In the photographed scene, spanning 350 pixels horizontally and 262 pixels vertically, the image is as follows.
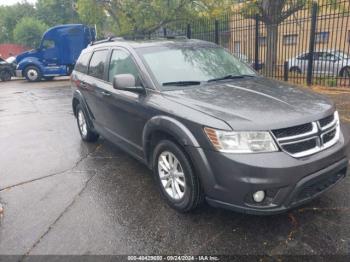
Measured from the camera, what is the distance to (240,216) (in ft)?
11.3

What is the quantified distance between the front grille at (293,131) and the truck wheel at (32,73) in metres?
19.1

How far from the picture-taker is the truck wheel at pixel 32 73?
1955cm

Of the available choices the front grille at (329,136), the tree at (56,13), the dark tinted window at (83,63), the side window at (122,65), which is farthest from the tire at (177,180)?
the tree at (56,13)

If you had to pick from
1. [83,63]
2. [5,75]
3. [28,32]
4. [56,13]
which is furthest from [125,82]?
[56,13]

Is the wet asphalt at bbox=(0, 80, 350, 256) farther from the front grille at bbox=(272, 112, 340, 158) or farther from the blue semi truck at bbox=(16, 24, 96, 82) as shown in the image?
the blue semi truck at bbox=(16, 24, 96, 82)

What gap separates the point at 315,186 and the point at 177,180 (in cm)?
132

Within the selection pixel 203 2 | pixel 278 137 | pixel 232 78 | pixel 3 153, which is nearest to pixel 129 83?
pixel 232 78

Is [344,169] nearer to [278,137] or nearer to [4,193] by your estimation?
[278,137]

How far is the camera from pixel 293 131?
2949 mm

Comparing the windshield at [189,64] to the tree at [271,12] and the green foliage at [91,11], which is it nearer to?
the tree at [271,12]

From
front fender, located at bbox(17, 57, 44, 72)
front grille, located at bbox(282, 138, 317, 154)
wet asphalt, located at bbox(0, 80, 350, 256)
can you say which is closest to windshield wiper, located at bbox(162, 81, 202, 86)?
wet asphalt, located at bbox(0, 80, 350, 256)

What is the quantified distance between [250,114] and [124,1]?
18299mm

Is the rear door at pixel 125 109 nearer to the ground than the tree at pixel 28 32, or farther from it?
nearer to the ground

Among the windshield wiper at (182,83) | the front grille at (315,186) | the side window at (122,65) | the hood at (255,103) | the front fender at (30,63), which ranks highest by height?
the side window at (122,65)
